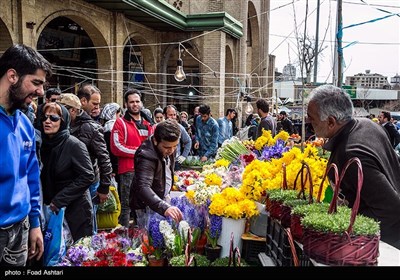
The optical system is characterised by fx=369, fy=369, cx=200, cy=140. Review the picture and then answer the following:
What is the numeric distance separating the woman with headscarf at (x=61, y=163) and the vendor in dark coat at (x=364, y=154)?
1.93 meters

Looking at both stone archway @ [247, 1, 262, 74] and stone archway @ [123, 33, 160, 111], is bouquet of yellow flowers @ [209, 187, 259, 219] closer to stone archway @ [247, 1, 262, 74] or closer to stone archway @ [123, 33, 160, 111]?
stone archway @ [123, 33, 160, 111]

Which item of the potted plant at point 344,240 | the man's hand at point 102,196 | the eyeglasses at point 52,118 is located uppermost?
the eyeglasses at point 52,118

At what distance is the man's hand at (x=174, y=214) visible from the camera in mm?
2434

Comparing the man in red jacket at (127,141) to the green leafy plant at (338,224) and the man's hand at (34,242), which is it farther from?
the green leafy plant at (338,224)

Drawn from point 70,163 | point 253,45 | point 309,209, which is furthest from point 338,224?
point 253,45

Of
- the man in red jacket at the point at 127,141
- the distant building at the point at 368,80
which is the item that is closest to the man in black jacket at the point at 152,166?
the man in red jacket at the point at 127,141

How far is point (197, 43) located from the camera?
652 inches

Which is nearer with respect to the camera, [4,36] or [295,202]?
[295,202]

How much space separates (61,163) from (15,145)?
3.54 feet

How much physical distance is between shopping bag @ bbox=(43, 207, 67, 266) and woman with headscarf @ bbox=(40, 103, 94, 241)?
311mm

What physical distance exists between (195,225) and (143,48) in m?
15.0

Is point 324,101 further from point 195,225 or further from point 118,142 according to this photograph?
point 118,142

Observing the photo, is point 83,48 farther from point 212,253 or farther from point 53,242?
point 212,253

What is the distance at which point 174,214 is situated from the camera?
2.45 metres
